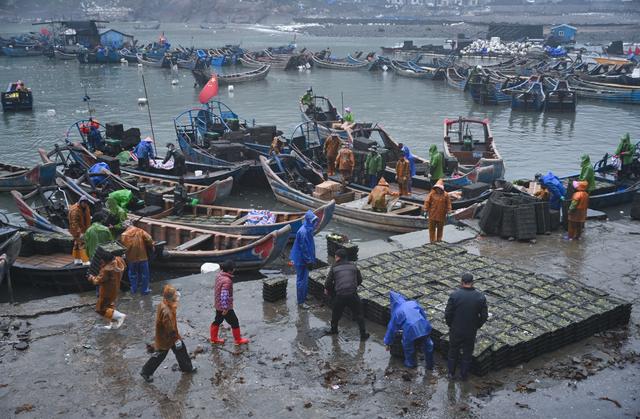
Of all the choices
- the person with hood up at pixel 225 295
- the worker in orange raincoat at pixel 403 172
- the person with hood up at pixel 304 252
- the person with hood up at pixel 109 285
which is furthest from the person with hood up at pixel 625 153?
the person with hood up at pixel 109 285

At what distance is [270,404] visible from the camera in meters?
6.97

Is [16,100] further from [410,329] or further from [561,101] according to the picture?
[410,329]

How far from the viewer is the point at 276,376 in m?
7.58

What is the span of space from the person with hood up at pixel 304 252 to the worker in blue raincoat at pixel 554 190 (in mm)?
6183

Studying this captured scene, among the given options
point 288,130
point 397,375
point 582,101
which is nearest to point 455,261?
point 397,375

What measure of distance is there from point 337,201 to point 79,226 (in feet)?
23.2

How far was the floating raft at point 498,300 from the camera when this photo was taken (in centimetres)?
782

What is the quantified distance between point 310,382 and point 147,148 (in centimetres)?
1335

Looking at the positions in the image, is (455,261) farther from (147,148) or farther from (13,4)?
(13,4)

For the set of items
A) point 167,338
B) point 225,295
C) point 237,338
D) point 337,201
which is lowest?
point 337,201

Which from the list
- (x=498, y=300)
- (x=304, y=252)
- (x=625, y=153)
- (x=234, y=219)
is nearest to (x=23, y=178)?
(x=234, y=219)

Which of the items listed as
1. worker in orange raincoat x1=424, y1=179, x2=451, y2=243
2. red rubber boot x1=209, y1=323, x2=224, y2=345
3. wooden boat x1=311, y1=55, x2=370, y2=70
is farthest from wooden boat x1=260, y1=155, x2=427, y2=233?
wooden boat x1=311, y1=55, x2=370, y2=70

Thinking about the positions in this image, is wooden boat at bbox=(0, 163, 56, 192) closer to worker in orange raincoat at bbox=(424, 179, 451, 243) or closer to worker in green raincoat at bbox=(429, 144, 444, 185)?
worker in green raincoat at bbox=(429, 144, 444, 185)

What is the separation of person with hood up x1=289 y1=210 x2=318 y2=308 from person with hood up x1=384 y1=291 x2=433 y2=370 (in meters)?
1.95
